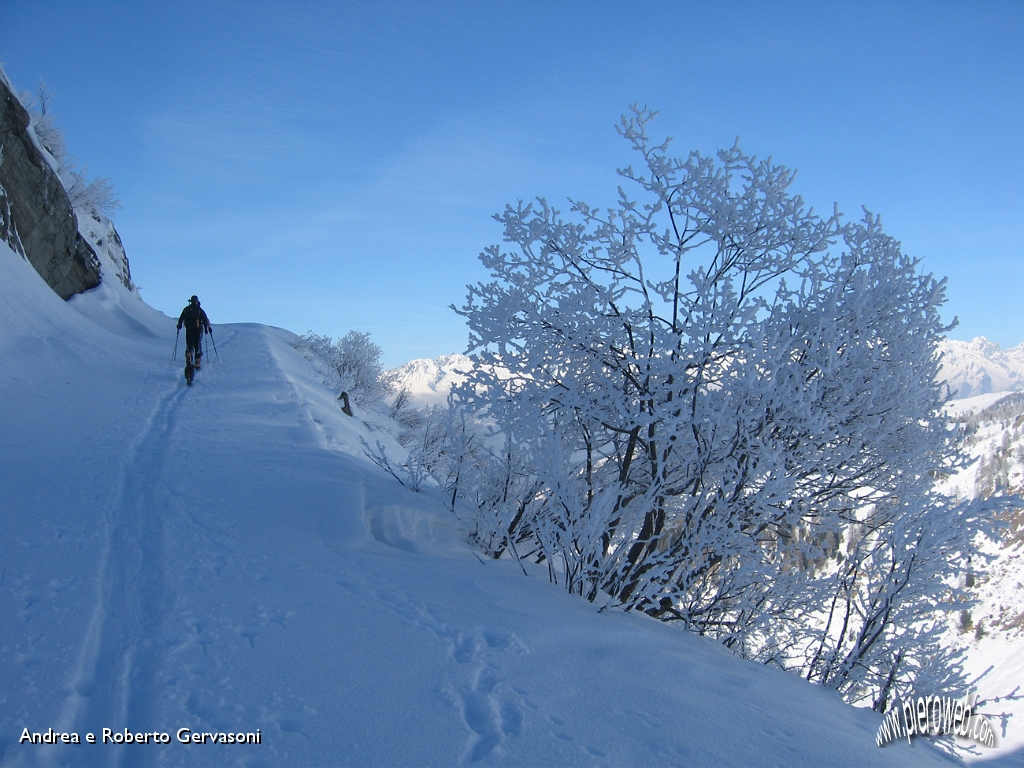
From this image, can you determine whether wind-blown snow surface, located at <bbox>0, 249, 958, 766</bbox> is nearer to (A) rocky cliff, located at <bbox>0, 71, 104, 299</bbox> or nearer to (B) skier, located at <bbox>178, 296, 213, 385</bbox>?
(B) skier, located at <bbox>178, 296, 213, 385</bbox>

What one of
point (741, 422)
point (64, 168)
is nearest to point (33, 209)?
point (64, 168)

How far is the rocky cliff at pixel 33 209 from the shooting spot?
569 inches

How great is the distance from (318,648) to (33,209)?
18585mm

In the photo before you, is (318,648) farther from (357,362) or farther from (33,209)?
(357,362)

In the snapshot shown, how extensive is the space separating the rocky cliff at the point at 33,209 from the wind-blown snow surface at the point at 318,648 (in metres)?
12.9

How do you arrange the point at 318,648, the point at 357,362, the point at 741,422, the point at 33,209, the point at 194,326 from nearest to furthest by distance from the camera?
the point at 318,648
the point at 741,422
the point at 194,326
the point at 33,209
the point at 357,362

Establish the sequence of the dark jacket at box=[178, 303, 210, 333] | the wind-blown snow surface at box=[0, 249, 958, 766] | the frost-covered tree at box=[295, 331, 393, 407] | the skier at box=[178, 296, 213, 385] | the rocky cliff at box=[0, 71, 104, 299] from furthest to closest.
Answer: the frost-covered tree at box=[295, 331, 393, 407] < the rocky cliff at box=[0, 71, 104, 299] < the dark jacket at box=[178, 303, 210, 333] < the skier at box=[178, 296, 213, 385] < the wind-blown snow surface at box=[0, 249, 958, 766]

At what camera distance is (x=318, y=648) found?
2873 millimetres

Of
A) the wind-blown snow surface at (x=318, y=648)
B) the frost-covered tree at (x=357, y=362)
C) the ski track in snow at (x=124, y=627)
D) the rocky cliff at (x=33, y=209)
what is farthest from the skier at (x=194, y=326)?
the frost-covered tree at (x=357, y=362)

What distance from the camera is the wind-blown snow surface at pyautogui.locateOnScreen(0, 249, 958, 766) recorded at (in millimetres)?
2303

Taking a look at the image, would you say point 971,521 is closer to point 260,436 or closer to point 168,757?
point 168,757

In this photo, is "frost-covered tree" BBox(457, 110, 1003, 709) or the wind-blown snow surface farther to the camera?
"frost-covered tree" BBox(457, 110, 1003, 709)

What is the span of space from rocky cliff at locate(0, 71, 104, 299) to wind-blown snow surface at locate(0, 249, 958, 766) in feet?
42.2

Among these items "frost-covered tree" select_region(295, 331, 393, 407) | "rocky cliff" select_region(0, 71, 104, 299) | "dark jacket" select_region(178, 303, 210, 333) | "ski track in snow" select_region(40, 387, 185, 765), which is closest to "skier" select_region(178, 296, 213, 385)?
"dark jacket" select_region(178, 303, 210, 333)
